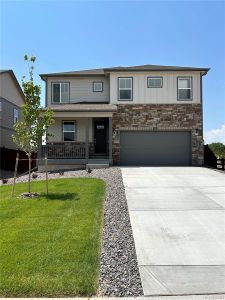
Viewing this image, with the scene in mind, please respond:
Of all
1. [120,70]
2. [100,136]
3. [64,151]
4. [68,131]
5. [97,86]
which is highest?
[120,70]

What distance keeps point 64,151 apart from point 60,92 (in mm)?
4484

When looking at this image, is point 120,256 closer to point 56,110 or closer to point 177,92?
point 56,110

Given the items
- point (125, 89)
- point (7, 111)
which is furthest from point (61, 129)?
point (7, 111)

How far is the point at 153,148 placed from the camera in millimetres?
22125

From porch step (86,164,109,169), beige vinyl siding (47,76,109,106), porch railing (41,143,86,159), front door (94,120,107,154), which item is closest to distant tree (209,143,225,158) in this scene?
front door (94,120,107,154)

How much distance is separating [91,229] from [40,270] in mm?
2218

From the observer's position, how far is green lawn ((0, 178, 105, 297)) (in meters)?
4.72

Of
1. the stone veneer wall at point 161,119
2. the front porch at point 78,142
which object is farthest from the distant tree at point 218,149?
the front porch at point 78,142

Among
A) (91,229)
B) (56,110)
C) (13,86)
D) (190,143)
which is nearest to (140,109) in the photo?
(190,143)

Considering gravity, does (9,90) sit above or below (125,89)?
above

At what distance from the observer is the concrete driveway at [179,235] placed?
500cm

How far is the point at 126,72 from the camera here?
869 inches

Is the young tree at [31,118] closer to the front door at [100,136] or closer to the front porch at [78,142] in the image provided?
the front porch at [78,142]

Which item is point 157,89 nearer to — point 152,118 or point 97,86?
point 152,118
